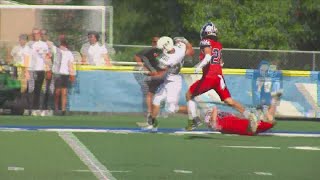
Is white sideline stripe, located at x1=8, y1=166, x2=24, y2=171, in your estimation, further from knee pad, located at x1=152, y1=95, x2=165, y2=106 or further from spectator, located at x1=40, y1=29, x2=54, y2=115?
spectator, located at x1=40, y1=29, x2=54, y2=115

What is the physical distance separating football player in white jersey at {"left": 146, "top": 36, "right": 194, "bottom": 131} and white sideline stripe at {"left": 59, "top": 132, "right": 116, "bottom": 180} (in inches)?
65.5

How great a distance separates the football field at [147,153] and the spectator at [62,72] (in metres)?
2.57

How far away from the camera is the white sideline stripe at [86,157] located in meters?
9.47

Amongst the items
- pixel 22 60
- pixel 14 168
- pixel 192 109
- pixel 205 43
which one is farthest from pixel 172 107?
pixel 14 168

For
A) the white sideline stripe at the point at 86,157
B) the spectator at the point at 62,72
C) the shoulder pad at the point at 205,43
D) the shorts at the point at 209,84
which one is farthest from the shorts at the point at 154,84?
the spectator at the point at 62,72

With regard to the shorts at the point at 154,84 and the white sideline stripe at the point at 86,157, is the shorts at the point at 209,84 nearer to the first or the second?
the shorts at the point at 154,84

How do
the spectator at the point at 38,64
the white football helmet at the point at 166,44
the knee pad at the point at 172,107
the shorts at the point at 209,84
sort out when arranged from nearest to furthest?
the shorts at the point at 209,84 < the white football helmet at the point at 166,44 < the knee pad at the point at 172,107 < the spectator at the point at 38,64

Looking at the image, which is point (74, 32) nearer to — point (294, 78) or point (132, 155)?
point (294, 78)

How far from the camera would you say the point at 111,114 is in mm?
19578

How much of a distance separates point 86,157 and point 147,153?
3.12 feet

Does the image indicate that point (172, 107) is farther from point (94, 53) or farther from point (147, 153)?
point (147, 153)

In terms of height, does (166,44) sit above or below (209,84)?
above

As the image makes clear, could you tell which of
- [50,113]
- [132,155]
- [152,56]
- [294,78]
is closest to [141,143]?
[132,155]

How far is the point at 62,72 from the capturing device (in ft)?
63.0
